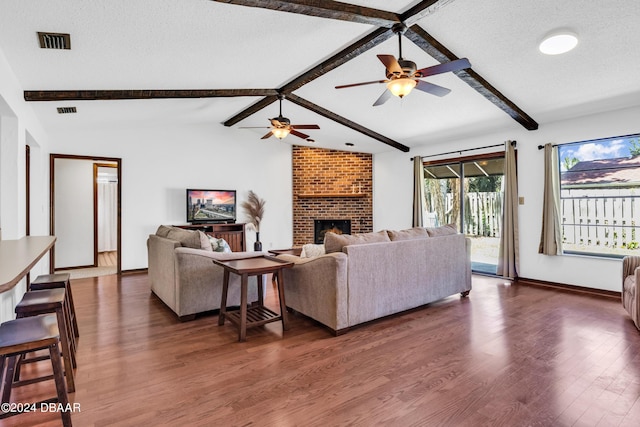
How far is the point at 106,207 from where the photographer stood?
8.57 metres

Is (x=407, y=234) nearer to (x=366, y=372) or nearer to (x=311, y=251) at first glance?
(x=311, y=251)

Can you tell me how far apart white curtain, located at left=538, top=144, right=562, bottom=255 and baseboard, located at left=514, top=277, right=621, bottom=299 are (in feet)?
1.57

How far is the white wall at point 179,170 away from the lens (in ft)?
19.8

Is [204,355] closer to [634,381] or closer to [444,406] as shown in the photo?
[444,406]

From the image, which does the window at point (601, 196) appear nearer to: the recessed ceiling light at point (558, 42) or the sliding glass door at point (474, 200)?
the sliding glass door at point (474, 200)

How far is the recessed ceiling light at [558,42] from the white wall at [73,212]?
7527mm

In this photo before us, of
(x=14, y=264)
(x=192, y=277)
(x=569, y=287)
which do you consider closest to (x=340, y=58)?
(x=192, y=277)

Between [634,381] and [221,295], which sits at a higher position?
[221,295]

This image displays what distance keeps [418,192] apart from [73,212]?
6900 mm

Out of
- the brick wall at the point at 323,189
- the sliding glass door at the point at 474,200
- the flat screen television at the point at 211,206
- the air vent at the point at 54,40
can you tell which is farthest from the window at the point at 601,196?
the air vent at the point at 54,40

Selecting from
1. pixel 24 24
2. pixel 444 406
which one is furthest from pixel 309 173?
pixel 444 406

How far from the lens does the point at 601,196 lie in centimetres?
477

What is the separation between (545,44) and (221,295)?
412 centimetres

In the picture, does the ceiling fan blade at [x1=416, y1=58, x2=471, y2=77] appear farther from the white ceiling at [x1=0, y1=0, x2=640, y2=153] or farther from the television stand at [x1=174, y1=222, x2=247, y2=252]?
the television stand at [x1=174, y1=222, x2=247, y2=252]
